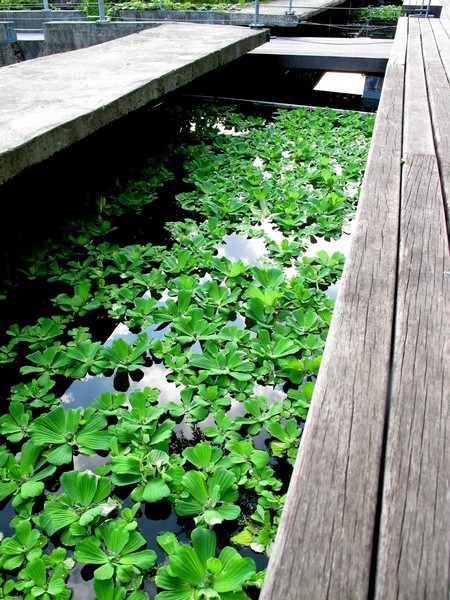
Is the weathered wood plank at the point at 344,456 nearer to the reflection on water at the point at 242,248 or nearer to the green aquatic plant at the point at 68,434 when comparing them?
the green aquatic plant at the point at 68,434

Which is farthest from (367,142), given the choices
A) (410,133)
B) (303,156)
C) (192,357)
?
(192,357)

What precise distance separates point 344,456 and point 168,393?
929mm

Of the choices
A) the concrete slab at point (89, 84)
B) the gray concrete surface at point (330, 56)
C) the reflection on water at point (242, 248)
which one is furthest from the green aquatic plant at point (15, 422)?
the gray concrete surface at point (330, 56)

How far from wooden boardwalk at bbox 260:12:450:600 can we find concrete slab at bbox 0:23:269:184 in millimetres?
1284

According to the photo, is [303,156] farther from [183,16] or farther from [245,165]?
[183,16]

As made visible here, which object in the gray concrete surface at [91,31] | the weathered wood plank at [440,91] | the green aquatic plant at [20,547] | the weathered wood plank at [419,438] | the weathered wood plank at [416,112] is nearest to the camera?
the weathered wood plank at [419,438]

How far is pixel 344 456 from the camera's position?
77cm

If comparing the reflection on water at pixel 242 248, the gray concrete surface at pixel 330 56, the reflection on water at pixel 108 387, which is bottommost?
the reflection on water at pixel 108 387

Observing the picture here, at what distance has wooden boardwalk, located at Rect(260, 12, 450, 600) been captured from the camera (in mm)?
616

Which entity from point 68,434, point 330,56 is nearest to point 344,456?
point 68,434

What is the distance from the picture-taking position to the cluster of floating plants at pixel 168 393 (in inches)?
43.1

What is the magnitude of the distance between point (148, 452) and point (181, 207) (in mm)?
1815

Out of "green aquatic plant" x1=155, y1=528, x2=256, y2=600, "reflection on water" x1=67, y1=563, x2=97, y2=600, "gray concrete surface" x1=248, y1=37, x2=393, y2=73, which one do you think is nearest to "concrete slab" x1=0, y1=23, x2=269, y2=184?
"gray concrete surface" x1=248, y1=37, x2=393, y2=73

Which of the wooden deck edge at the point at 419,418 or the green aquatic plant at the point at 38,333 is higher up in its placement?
the wooden deck edge at the point at 419,418
